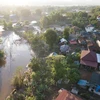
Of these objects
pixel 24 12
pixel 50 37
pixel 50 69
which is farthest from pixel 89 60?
pixel 24 12

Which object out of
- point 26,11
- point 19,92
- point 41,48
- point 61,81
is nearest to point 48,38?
point 41,48

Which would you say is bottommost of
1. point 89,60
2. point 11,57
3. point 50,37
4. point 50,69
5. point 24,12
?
point 11,57

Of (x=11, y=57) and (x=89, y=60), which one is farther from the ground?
(x=89, y=60)

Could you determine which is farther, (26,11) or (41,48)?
(26,11)

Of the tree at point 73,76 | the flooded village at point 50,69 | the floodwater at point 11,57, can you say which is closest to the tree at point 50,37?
the flooded village at point 50,69

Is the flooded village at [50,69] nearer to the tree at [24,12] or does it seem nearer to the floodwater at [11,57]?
the floodwater at [11,57]

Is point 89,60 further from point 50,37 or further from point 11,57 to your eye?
point 11,57

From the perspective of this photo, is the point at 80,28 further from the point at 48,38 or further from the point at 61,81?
the point at 61,81

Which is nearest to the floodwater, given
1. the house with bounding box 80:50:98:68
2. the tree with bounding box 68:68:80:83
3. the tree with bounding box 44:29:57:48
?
the tree with bounding box 44:29:57:48
